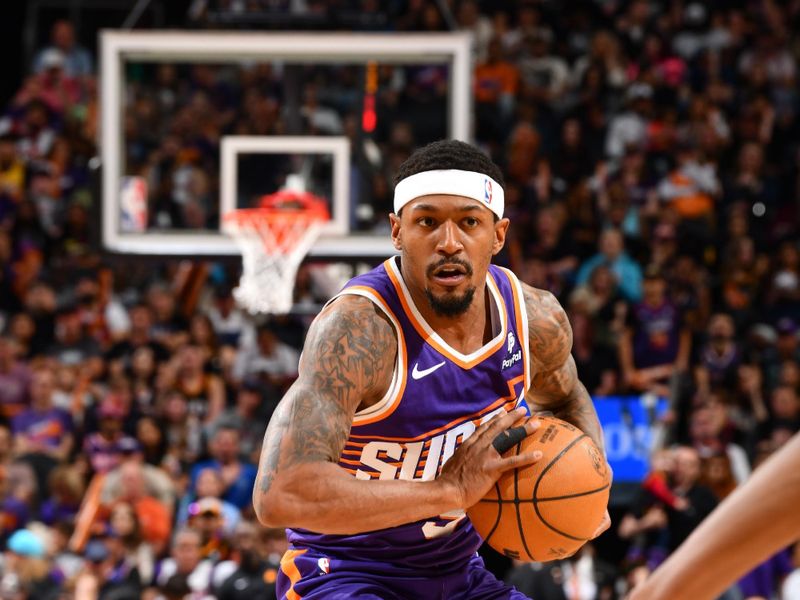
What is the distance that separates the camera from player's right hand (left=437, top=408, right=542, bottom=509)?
13.3 ft

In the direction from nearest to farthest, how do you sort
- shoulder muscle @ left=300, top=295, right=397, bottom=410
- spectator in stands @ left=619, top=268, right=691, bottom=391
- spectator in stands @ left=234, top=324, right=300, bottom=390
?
shoulder muscle @ left=300, top=295, right=397, bottom=410 < spectator in stands @ left=619, top=268, right=691, bottom=391 < spectator in stands @ left=234, top=324, right=300, bottom=390

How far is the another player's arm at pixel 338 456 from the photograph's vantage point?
3.86 metres

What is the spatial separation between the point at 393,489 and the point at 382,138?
6.44 m

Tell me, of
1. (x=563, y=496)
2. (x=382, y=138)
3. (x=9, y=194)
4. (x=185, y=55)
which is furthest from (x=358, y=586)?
(x=9, y=194)

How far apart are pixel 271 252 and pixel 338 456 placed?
4.80 meters

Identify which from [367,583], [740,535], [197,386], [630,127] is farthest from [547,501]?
[630,127]

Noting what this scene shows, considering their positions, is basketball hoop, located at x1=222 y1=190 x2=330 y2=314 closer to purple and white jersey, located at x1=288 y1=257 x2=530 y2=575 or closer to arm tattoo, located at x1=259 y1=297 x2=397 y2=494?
purple and white jersey, located at x1=288 y1=257 x2=530 y2=575

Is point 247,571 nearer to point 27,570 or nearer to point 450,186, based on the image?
point 27,570

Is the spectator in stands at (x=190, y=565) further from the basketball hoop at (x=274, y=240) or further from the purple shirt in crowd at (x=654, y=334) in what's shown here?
the purple shirt in crowd at (x=654, y=334)

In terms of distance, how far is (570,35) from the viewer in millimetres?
15242

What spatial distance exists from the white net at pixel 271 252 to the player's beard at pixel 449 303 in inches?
167

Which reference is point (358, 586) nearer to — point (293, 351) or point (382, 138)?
point (382, 138)

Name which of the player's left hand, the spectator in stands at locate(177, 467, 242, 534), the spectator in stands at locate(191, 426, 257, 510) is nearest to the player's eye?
the player's left hand

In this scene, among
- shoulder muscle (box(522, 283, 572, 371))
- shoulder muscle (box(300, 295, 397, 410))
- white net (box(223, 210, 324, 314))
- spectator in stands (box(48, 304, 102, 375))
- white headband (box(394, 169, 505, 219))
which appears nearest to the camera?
shoulder muscle (box(300, 295, 397, 410))
